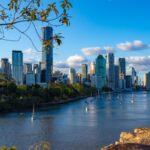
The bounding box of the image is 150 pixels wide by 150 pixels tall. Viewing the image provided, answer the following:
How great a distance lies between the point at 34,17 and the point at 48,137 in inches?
1711

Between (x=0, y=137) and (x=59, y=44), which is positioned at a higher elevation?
(x=59, y=44)

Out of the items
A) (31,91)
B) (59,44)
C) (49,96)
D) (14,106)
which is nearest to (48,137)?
(59,44)

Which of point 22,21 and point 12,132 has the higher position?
point 22,21

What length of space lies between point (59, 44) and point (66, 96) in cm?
15860

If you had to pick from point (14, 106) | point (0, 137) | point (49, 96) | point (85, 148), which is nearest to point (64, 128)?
point (0, 137)

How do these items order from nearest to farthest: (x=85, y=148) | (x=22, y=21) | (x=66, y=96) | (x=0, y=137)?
(x=22, y=21) < (x=85, y=148) < (x=0, y=137) < (x=66, y=96)

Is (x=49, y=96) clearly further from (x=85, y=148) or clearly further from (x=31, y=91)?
(x=85, y=148)

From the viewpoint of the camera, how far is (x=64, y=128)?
191 feet

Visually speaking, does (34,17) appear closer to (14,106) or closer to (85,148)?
(85,148)

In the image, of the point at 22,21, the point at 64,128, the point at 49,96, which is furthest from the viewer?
the point at 49,96

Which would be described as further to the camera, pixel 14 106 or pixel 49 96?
pixel 49 96

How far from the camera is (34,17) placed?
260 inches

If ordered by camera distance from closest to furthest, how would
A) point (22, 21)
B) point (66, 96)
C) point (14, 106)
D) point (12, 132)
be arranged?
point (22, 21)
point (12, 132)
point (14, 106)
point (66, 96)

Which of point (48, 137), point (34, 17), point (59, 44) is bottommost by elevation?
point (48, 137)
